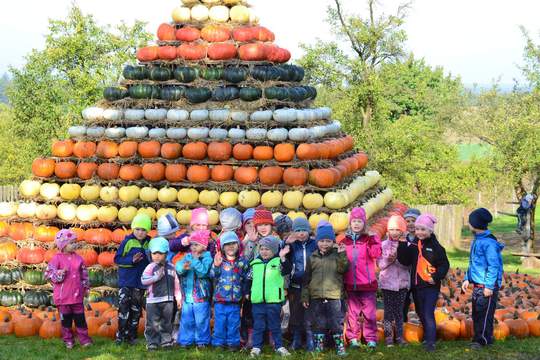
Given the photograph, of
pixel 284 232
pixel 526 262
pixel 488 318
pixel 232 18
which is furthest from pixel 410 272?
pixel 526 262

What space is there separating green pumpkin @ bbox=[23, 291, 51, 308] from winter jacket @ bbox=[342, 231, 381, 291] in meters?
7.83

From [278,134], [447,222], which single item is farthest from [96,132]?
[447,222]

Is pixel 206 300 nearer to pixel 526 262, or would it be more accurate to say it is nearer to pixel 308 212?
pixel 308 212

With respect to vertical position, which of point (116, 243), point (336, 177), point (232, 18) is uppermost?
point (232, 18)

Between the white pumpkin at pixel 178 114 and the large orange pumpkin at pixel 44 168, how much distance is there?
9.25ft

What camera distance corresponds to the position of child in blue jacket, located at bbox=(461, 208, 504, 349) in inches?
385

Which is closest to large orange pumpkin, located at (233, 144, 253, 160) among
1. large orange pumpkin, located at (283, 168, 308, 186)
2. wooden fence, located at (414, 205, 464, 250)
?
large orange pumpkin, located at (283, 168, 308, 186)

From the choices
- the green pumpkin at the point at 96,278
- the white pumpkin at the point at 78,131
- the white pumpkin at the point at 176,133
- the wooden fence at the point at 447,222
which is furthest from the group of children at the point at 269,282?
the wooden fence at the point at 447,222

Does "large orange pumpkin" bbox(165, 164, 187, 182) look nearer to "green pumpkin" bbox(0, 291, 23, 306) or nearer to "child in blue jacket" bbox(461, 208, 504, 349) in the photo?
"green pumpkin" bbox(0, 291, 23, 306)

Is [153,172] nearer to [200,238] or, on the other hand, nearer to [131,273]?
[131,273]

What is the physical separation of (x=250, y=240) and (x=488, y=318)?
3286mm

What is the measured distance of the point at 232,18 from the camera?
18.2 meters

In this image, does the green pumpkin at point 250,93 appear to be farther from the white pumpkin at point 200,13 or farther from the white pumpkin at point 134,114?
the white pumpkin at point 200,13

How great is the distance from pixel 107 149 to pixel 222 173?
2670mm
